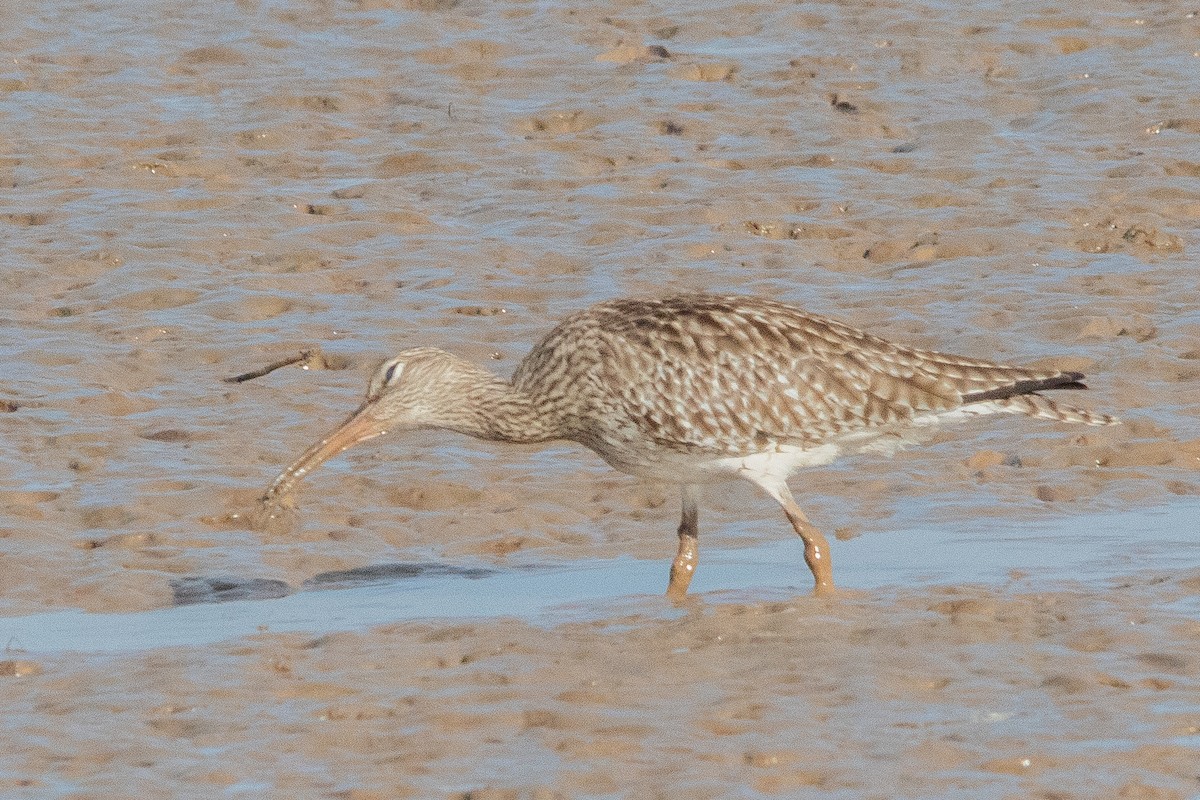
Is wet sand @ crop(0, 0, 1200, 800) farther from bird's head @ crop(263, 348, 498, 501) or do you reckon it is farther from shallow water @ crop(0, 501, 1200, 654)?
bird's head @ crop(263, 348, 498, 501)

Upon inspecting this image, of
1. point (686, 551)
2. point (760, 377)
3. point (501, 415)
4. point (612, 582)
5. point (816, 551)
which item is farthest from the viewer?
point (612, 582)

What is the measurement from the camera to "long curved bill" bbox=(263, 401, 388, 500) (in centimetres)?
1067

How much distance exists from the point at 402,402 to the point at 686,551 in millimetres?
1540

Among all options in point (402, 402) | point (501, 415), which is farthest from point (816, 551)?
point (402, 402)

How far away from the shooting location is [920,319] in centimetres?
1409

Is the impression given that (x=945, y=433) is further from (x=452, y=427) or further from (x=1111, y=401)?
(x=452, y=427)

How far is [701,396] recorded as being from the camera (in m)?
10.5

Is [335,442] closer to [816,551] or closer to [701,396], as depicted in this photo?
[701,396]

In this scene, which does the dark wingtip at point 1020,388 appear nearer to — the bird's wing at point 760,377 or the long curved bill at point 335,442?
the bird's wing at point 760,377

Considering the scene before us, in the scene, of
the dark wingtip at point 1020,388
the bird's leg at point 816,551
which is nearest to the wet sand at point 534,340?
the bird's leg at point 816,551

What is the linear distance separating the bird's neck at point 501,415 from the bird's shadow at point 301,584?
2.47 ft

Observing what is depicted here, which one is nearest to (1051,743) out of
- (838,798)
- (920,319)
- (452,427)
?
(838,798)

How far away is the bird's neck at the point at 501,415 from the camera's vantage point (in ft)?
35.3

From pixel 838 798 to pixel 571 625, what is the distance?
8.30ft
